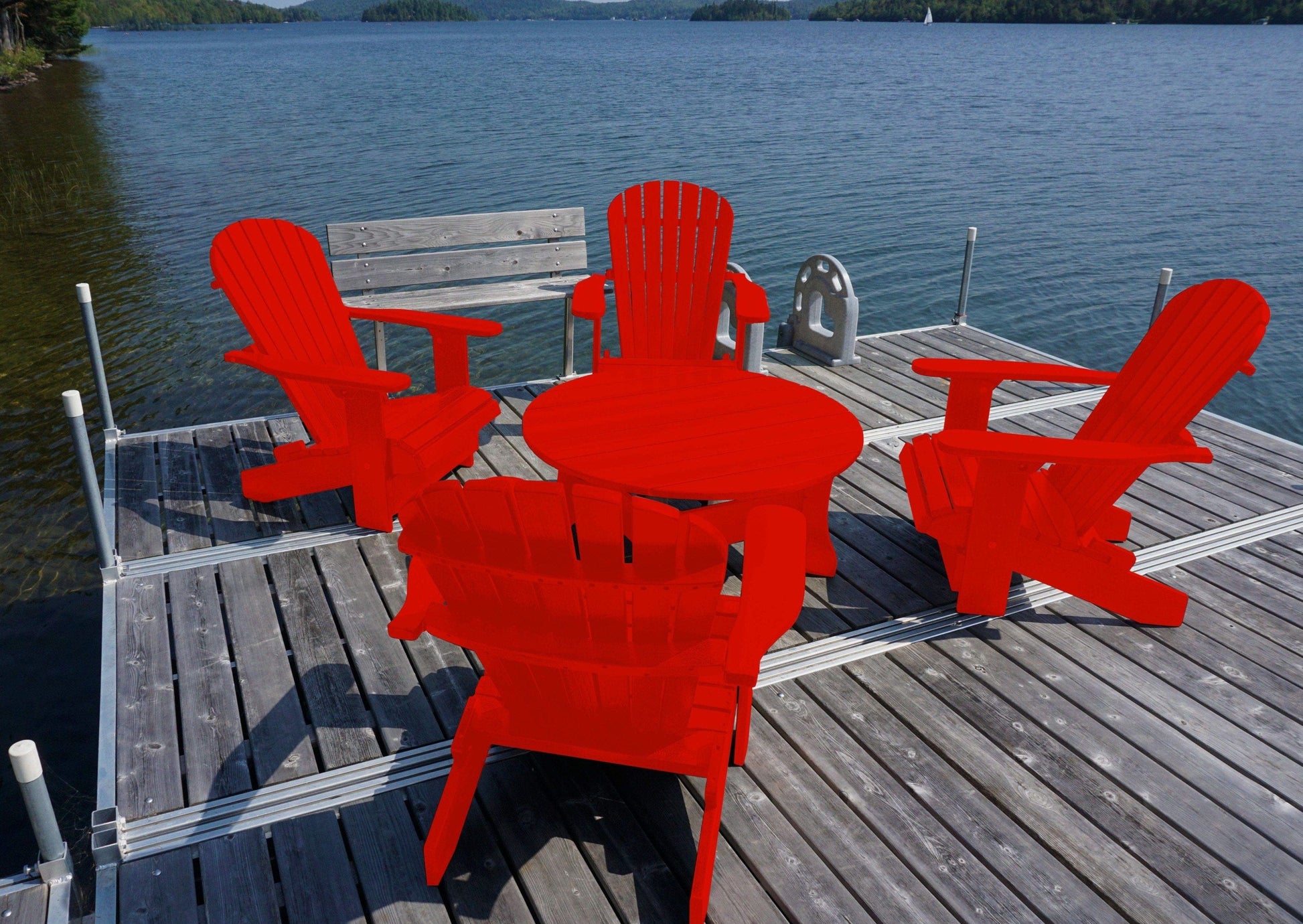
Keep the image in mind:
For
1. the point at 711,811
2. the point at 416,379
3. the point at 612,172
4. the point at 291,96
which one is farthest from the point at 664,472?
the point at 291,96

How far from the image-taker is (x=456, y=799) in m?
1.87

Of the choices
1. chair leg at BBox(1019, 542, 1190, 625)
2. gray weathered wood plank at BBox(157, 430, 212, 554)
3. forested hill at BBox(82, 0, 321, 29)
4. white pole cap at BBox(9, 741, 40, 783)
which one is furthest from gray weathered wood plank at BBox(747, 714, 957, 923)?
forested hill at BBox(82, 0, 321, 29)

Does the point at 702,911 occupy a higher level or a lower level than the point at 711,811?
lower

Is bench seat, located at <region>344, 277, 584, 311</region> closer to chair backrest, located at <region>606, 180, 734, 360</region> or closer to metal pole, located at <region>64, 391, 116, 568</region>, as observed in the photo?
chair backrest, located at <region>606, 180, 734, 360</region>

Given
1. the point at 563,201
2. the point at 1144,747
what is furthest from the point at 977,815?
the point at 563,201

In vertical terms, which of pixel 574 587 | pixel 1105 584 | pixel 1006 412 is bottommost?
pixel 1006 412

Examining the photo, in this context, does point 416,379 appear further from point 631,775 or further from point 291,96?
point 291,96

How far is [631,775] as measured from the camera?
2.17 metres

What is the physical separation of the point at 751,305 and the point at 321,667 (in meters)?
2.18

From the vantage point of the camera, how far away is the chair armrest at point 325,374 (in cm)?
297

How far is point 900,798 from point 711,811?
1.88ft

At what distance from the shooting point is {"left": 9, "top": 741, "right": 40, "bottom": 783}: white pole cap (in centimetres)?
161

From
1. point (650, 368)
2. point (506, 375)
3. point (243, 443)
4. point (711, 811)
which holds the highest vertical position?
point (650, 368)

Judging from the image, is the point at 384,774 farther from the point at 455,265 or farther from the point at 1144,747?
the point at 455,265
